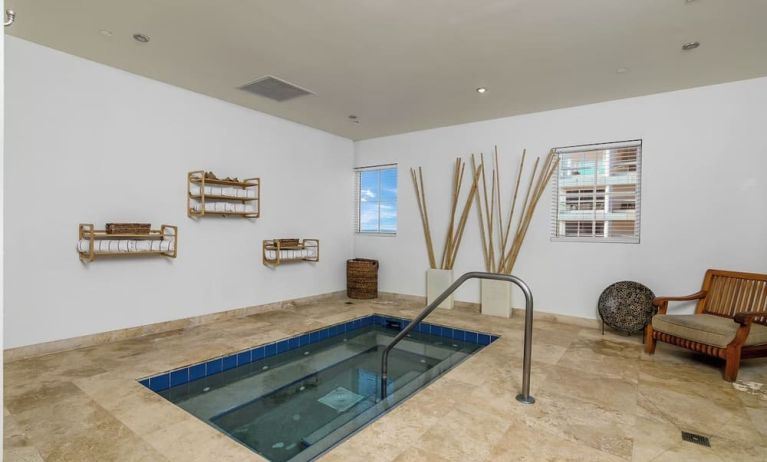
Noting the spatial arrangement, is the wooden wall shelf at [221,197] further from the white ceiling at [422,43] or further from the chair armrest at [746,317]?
the chair armrest at [746,317]

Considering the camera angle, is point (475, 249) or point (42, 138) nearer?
point (42, 138)

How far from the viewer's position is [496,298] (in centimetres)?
503

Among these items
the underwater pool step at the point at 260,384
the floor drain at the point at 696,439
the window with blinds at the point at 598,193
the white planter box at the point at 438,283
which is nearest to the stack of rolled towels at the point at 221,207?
the underwater pool step at the point at 260,384

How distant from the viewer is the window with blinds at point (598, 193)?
4.42m

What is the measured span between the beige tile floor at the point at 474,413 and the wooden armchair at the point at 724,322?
0.66 ft

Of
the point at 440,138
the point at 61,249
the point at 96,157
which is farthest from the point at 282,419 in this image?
the point at 440,138

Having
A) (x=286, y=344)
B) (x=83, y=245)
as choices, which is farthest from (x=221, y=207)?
(x=286, y=344)

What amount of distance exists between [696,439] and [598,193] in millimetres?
3030

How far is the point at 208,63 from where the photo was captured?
11.8ft

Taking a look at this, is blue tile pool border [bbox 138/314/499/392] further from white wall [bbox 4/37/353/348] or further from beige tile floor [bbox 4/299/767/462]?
white wall [bbox 4/37/353/348]

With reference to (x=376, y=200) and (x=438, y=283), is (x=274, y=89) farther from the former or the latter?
(x=438, y=283)

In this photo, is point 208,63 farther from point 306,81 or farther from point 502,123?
point 502,123

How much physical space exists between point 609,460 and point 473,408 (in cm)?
78

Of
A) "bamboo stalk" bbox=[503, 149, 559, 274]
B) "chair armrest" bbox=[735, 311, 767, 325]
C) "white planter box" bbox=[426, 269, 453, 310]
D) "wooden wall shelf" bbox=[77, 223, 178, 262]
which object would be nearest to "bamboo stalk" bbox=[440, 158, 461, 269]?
"white planter box" bbox=[426, 269, 453, 310]
